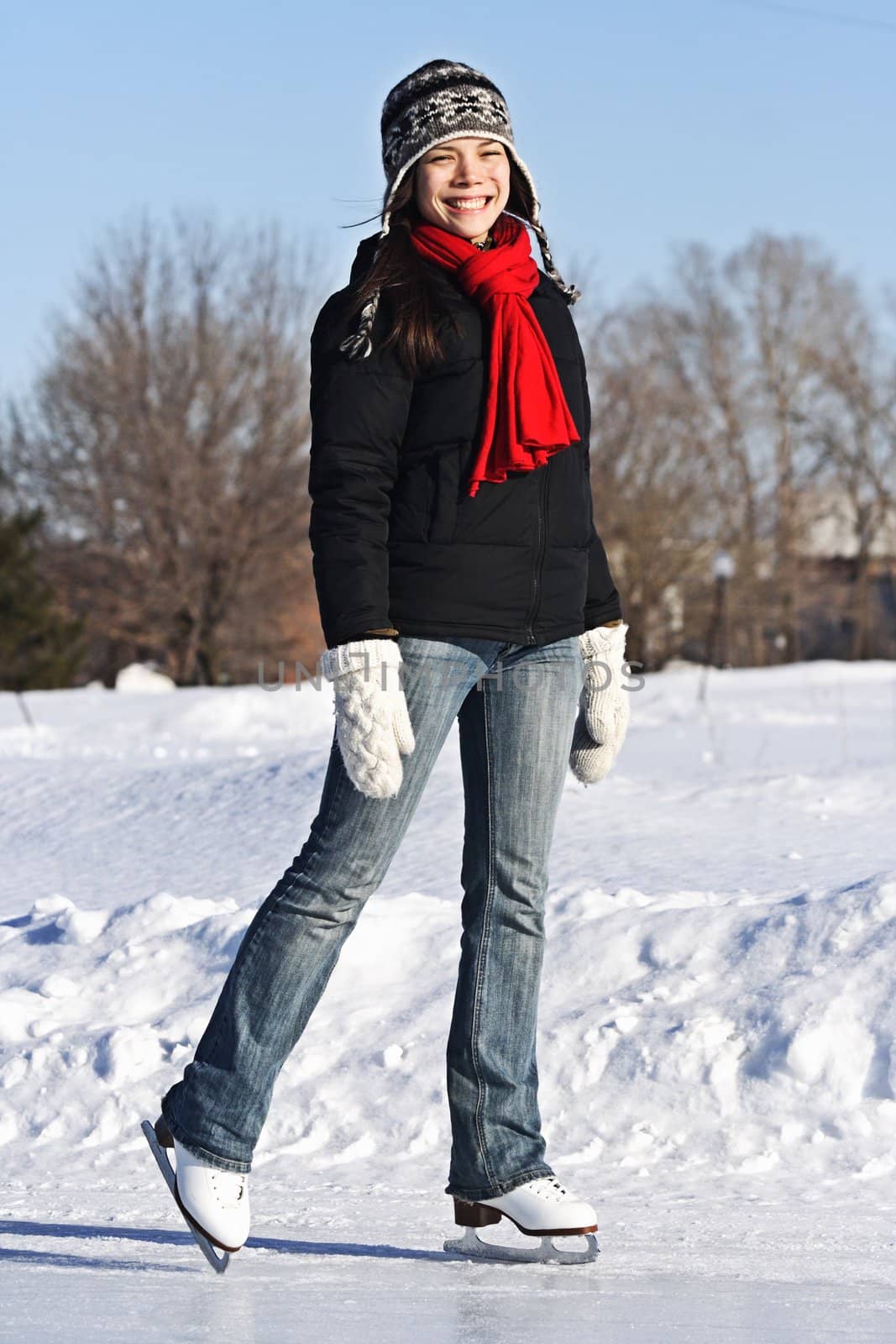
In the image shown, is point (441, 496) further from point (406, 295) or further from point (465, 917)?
point (465, 917)

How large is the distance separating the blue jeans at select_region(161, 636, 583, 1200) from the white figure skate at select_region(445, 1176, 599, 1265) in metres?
0.02

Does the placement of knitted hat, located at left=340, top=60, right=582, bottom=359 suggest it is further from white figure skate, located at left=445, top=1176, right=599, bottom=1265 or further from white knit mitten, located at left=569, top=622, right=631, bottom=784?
white figure skate, located at left=445, top=1176, right=599, bottom=1265

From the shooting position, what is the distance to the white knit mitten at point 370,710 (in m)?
2.41

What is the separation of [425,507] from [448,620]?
17cm

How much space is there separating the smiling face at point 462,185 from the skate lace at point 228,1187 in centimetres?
148

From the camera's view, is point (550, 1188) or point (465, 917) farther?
point (465, 917)

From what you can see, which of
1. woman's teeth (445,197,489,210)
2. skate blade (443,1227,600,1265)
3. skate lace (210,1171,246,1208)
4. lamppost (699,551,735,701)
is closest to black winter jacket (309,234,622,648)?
woman's teeth (445,197,489,210)

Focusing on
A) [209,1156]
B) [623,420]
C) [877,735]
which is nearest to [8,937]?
[209,1156]

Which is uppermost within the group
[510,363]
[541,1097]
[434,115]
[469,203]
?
[434,115]

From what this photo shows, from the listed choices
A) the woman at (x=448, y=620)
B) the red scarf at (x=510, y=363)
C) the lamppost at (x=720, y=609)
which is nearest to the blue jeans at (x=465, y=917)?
the woman at (x=448, y=620)

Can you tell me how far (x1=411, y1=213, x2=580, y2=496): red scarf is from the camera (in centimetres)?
248

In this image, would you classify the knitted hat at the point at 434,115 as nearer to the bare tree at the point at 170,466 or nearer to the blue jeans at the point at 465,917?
the blue jeans at the point at 465,917

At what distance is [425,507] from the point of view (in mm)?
2490

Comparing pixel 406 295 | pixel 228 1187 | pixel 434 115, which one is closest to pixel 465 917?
pixel 228 1187
